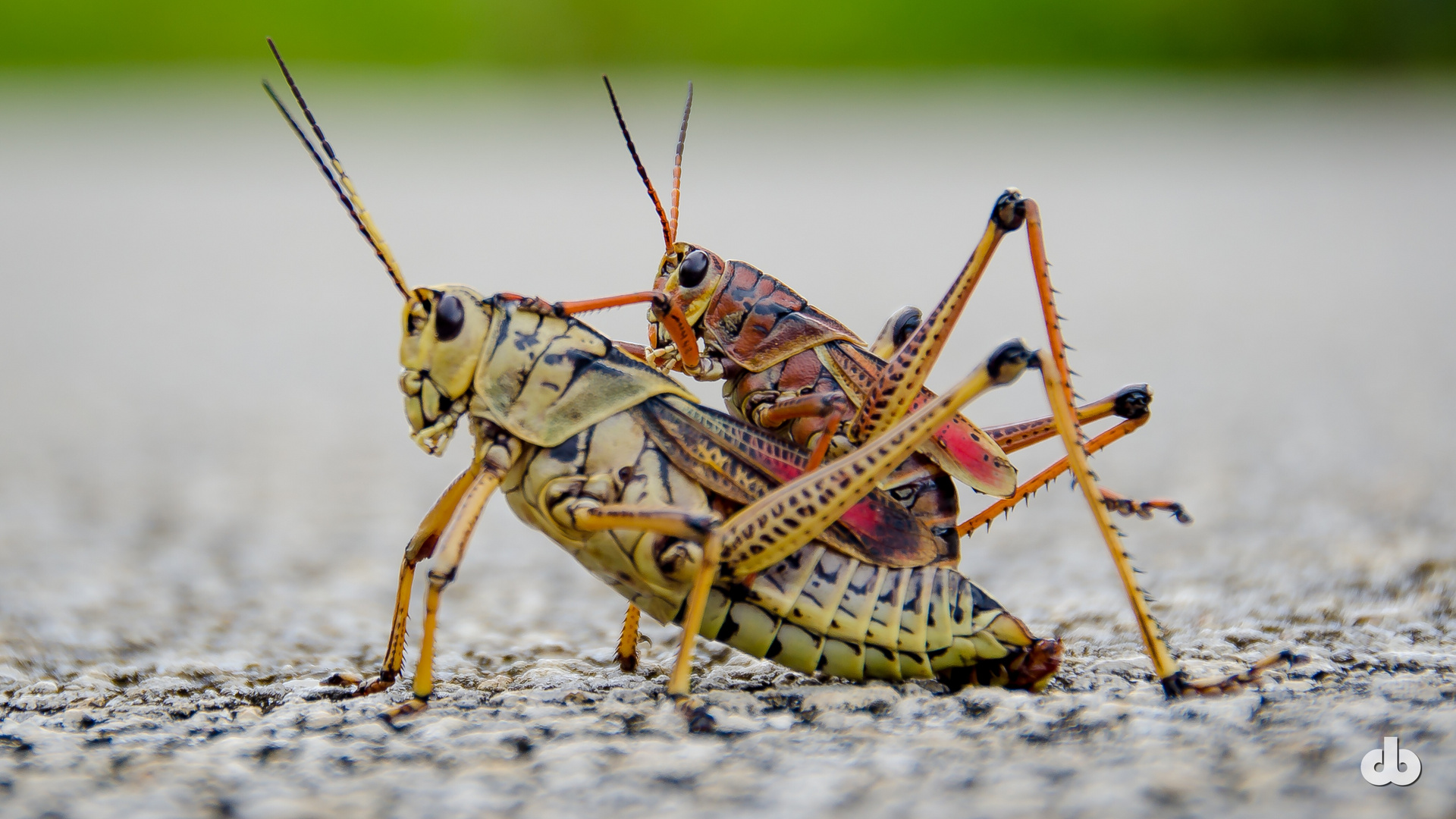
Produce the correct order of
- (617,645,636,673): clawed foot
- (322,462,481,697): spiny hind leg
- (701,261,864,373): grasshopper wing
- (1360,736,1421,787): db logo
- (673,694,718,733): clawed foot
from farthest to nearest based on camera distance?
(701,261,864,373): grasshopper wing → (617,645,636,673): clawed foot → (322,462,481,697): spiny hind leg → (673,694,718,733): clawed foot → (1360,736,1421,787): db logo

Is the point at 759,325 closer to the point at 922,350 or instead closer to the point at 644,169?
the point at 644,169

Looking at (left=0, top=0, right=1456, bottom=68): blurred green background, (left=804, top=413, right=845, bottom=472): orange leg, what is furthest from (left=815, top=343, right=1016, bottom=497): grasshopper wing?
(left=0, top=0, right=1456, bottom=68): blurred green background

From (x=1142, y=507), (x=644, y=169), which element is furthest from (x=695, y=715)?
(x=644, y=169)

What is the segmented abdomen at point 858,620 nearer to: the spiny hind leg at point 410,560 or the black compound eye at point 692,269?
the spiny hind leg at point 410,560

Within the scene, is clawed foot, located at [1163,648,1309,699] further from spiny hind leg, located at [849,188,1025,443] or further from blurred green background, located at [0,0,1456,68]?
blurred green background, located at [0,0,1456,68]

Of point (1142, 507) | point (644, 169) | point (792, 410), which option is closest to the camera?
point (1142, 507)

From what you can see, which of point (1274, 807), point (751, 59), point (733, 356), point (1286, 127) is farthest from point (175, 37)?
point (1274, 807)
